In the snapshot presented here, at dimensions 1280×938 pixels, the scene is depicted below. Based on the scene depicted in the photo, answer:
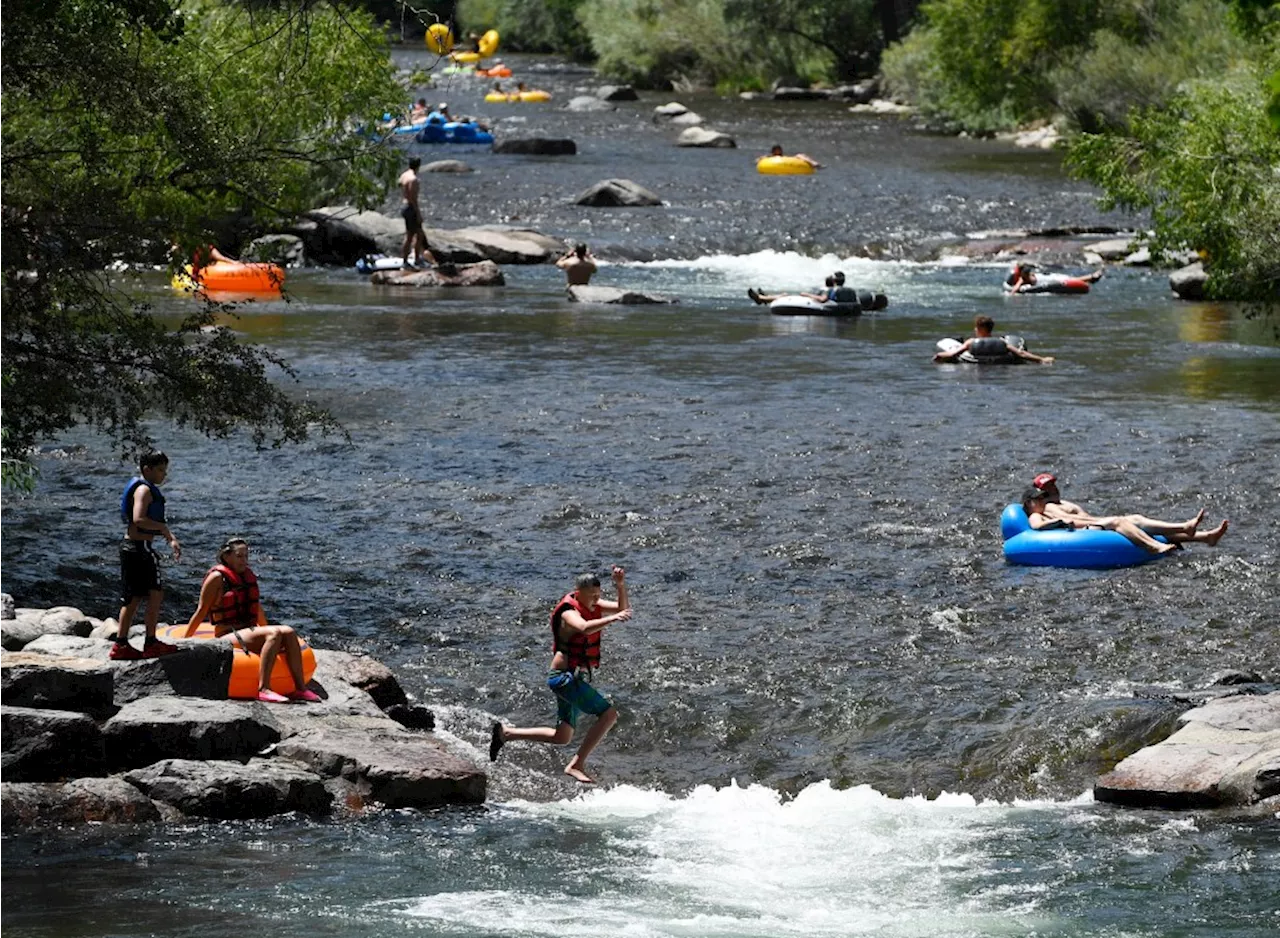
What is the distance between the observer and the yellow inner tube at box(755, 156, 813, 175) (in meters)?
53.2

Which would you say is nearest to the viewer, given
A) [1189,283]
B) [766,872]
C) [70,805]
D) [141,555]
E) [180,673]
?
[766,872]

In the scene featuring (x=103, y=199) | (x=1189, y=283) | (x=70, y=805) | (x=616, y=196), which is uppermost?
(x=103, y=199)

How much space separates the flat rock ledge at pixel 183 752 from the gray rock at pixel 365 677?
79 centimetres

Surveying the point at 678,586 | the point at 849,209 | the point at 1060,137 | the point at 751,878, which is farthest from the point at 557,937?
the point at 1060,137

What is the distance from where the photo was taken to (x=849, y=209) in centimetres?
4716

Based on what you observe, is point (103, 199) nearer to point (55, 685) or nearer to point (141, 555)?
point (141, 555)

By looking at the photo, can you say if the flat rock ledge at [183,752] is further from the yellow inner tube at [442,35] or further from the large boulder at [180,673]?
the yellow inner tube at [442,35]

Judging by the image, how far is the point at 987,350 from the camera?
3073cm

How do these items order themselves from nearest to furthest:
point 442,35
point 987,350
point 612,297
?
point 442,35, point 987,350, point 612,297

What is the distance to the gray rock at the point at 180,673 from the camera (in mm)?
14938

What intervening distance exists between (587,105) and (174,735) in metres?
63.0

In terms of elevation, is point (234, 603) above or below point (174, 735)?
above

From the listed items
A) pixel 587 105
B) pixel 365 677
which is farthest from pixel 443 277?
pixel 587 105

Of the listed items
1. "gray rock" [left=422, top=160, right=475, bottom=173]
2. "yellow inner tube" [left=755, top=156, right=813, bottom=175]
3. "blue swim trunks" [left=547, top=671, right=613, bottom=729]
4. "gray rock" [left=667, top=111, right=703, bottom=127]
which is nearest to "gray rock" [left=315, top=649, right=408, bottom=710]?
"blue swim trunks" [left=547, top=671, right=613, bottom=729]
